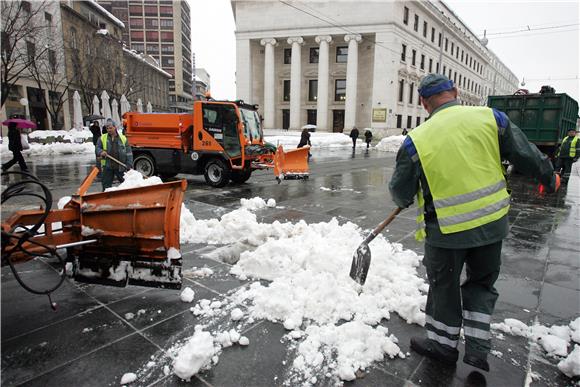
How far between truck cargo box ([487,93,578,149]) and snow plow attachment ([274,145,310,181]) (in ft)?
30.8

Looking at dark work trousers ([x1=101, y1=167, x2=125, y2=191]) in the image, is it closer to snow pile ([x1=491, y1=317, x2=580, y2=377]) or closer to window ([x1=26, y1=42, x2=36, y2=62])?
snow pile ([x1=491, y1=317, x2=580, y2=377])

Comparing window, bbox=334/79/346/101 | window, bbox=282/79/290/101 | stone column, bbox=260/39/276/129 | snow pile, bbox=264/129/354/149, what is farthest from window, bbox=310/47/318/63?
snow pile, bbox=264/129/354/149

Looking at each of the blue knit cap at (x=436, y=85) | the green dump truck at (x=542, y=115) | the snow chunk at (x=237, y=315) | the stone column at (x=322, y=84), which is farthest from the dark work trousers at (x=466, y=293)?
the stone column at (x=322, y=84)

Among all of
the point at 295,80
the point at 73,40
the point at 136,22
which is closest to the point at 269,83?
the point at 295,80

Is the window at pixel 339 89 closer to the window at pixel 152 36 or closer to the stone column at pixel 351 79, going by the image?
the stone column at pixel 351 79

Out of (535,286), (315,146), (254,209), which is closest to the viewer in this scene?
(535,286)

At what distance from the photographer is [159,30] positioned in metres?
92.4

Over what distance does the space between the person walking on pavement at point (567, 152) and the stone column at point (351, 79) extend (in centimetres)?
2889

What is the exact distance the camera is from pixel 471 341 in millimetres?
2531

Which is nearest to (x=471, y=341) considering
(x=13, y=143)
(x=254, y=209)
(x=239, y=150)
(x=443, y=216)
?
(x=443, y=216)

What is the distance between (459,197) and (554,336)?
5.09 feet

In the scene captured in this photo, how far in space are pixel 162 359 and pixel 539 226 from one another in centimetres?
663

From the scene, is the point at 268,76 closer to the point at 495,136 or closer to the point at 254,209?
the point at 254,209

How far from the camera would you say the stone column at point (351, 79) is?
39.8 metres
